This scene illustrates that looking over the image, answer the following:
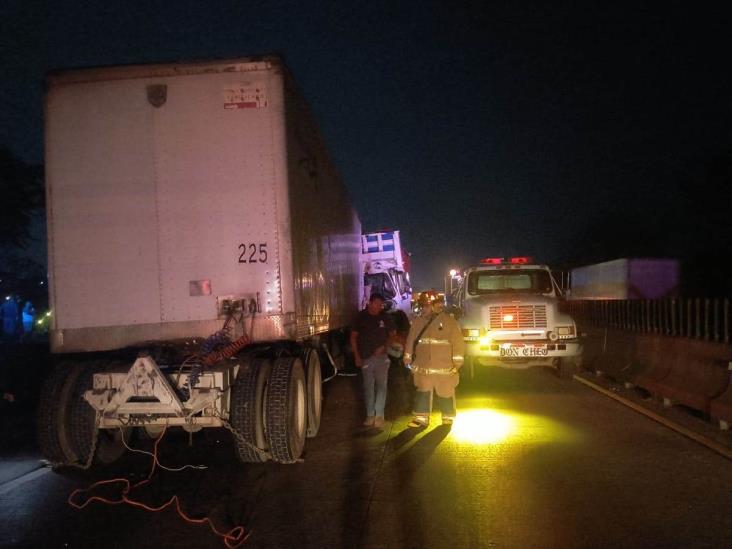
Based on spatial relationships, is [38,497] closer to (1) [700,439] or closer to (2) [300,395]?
(2) [300,395]

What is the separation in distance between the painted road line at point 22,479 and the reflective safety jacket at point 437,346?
179 inches

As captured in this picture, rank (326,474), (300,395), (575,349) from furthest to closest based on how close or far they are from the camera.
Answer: (575,349) → (300,395) → (326,474)

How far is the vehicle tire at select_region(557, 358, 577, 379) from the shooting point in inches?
550

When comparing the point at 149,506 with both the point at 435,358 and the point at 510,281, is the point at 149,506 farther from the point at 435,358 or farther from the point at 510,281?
the point at 510,281

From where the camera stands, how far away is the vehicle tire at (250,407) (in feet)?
24.1

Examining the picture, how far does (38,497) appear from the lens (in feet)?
22.5

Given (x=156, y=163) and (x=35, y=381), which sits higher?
(x=156, y=163)

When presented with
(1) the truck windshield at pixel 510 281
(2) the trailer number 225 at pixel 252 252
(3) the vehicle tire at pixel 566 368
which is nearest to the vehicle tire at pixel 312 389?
(2) the trailer number 225 at pixel 252 252

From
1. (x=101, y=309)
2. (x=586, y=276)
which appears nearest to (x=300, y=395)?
(x=101, y=309)

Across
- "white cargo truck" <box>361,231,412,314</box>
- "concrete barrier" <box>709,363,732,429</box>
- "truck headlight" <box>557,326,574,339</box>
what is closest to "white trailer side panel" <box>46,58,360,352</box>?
"concrete barrier" <box>709,363,732,429</box>

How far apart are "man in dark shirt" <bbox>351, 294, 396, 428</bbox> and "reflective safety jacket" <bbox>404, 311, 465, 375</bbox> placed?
0.47 metres

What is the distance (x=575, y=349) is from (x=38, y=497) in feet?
31.0

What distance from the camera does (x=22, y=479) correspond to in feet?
25.0

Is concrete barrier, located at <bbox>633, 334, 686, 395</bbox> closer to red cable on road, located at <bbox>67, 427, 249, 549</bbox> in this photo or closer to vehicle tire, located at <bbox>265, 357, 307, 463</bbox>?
vehicle tire, located at <bbox>265, 357, 307, 463</bbox>
